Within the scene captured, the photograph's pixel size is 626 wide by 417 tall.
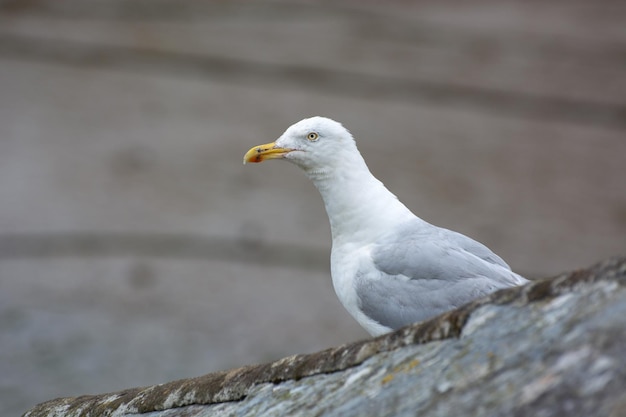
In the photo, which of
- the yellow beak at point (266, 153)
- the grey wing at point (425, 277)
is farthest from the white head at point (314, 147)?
the grey wing at point (425, 277)

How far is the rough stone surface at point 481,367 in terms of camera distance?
5.85 feet

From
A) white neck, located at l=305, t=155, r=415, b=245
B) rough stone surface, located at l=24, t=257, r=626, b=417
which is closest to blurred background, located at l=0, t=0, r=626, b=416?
white neck, located at l=305, t=155, r=415, b=245

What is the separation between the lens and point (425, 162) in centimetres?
904

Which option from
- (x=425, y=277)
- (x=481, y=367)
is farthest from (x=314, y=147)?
(x=481, y=367)

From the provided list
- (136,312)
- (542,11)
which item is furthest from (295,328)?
(542,11)

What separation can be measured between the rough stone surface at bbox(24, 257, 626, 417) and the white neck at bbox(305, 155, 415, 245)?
1099 millimetres

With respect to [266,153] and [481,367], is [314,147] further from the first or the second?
[481,367]

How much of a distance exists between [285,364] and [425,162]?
6609 mm

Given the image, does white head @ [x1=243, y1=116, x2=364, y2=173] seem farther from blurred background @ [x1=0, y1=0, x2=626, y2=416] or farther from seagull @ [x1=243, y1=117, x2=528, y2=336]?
blurred background @ [x1=0, y1=0, x2=626, y2=416]

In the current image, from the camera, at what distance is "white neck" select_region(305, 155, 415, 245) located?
3652mm

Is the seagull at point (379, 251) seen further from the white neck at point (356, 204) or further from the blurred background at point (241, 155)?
the blurred background at point (241, 155)

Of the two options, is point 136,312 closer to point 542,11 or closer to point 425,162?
point 425,162

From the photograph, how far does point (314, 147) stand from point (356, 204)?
0.84 ft

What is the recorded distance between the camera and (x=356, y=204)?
371cm
